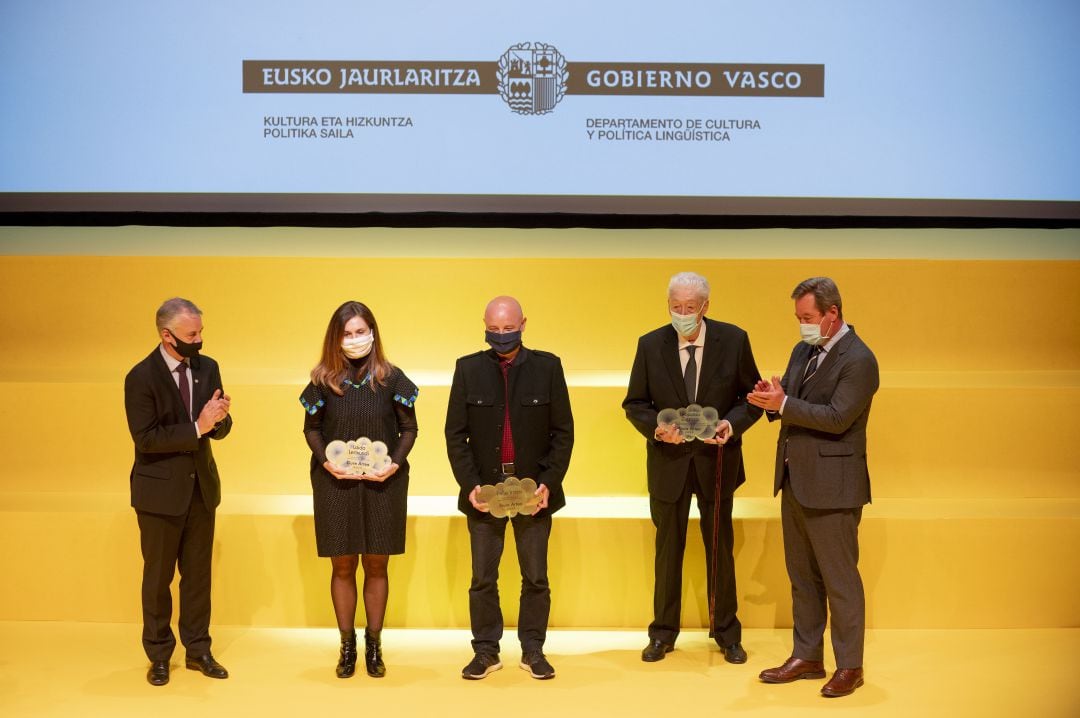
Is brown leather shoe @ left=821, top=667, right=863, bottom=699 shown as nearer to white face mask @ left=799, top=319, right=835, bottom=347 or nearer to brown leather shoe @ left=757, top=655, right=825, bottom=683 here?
brown leather shoe @ left=757, top=655, right=825, bottom=683

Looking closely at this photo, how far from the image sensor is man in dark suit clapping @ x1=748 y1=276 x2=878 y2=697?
420 centimetres

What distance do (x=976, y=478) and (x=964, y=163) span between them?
1736 mm

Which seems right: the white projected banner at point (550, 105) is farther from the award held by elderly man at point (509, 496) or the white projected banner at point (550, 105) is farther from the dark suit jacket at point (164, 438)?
the award held by elderly man at point (509, 496)

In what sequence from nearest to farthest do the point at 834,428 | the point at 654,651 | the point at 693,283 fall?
the point at 834,428 → the point at 693,283 → the point at 654,651

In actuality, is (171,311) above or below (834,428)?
above

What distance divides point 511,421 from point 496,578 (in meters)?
0.69

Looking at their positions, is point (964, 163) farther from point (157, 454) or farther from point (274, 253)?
point (157, 454)

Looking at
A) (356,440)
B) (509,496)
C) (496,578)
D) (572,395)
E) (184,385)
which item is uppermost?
(184,385)

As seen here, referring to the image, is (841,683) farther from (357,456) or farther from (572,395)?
(357,456)

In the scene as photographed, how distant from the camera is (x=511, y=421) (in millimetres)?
4422

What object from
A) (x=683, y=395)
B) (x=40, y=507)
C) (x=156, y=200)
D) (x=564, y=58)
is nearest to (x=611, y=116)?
(x=564, y=58)

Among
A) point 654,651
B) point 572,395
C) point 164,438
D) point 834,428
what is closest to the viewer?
point 834,428

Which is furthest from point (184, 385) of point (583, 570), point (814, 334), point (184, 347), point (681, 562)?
point (814, 334)

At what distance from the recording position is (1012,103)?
5.70 meters
